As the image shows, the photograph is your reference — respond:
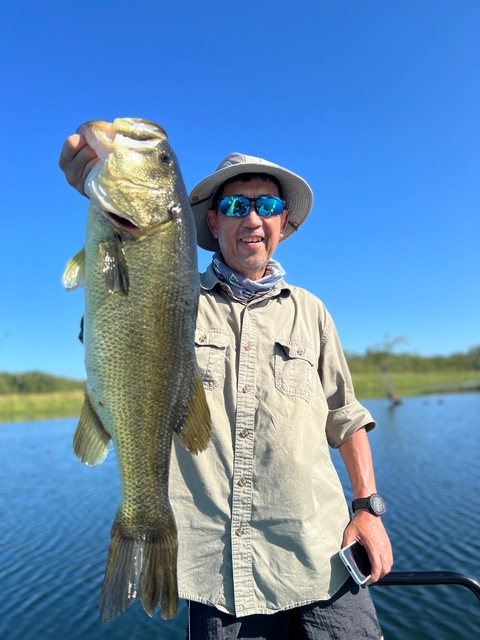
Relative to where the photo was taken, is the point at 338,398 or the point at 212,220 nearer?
the point at 338,398

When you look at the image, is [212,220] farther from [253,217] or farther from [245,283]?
[245,283]

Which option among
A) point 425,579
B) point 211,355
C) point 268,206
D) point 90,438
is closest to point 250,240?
point 268,206

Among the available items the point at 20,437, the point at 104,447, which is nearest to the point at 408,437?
the point at 20,437

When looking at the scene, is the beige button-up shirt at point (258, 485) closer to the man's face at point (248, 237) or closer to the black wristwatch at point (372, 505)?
the black wristwatch at point (372, 505)

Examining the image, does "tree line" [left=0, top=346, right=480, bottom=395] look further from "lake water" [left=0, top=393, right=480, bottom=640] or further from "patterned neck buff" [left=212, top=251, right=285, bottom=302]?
"patterned neck buff" [left=212, top=251, right=285, bottom=302]

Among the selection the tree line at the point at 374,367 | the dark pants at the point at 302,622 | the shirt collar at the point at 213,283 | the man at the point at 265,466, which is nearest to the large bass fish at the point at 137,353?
the man at the point at 265,466

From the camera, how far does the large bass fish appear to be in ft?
6.73

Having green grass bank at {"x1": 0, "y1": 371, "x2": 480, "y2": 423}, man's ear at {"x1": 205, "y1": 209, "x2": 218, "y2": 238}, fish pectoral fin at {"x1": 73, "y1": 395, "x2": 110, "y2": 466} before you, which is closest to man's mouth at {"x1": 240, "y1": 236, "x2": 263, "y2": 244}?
man's ear at {"x1": 205, "y1": 209, "x2": 218, "y2": 238}

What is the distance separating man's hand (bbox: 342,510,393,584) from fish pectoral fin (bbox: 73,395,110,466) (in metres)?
1.36

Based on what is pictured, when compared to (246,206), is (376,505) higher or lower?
lower

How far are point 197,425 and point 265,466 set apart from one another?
0.44 metres

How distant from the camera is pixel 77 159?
88.1 inches

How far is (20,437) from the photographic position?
90.7 ft

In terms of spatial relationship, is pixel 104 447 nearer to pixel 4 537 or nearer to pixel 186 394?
pixel 186 394
